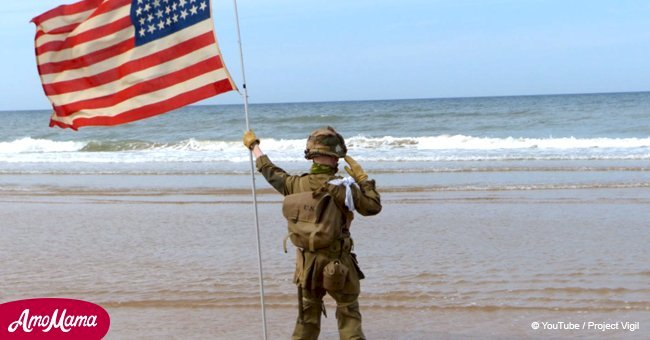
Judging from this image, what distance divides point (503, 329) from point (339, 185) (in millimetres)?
2079

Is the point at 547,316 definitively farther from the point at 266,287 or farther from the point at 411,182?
the point at 411,182

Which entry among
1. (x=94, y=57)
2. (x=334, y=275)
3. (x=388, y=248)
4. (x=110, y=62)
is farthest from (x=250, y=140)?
(x=388, y=248)

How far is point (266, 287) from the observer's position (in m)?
7.32

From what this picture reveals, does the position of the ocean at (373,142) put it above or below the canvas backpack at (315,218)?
below

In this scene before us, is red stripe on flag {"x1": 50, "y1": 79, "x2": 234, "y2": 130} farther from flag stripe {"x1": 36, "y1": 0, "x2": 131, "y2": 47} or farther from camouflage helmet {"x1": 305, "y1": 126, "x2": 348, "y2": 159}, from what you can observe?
camouflage helmet {"x1": 305, "y1": 126, "x2": 348, "y2": 159}

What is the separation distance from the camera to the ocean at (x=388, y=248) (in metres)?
6.31

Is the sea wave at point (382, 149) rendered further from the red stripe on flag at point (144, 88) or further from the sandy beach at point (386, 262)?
the red stripe on flag at point (144, 88)

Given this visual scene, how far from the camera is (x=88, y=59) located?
18.2ft

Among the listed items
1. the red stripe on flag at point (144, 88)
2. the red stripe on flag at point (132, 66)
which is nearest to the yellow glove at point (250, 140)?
the red stripe on flag at point (144, 88)

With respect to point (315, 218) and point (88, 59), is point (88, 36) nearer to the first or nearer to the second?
point (88, 59)

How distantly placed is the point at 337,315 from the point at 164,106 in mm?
1734

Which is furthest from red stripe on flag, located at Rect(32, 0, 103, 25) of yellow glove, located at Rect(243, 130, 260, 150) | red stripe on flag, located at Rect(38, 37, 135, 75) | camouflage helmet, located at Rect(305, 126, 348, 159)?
camouflage helmet, located at Rect(305, 126, 348, 159)

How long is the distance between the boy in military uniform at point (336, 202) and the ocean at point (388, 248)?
3.80 feet

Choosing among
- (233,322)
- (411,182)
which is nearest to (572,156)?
(411,182)
